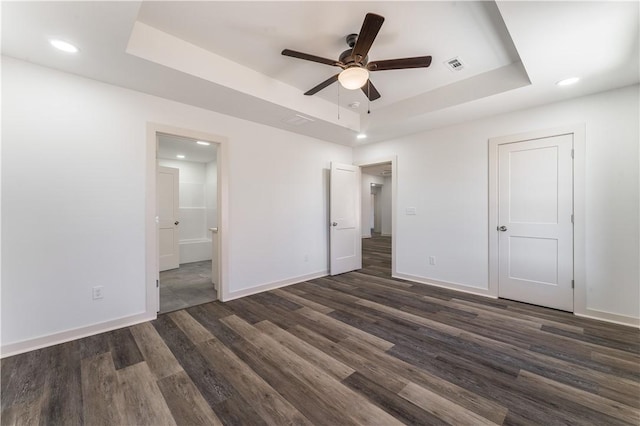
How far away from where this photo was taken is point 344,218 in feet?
16.0

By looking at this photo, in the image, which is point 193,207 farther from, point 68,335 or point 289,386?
point 289,386

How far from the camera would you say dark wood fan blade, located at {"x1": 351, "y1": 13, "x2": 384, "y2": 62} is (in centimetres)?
166

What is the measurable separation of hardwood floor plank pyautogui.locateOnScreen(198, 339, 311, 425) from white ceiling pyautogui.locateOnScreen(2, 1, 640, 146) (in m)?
2.60

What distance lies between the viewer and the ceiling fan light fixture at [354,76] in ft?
6.86

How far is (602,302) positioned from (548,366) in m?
1.58

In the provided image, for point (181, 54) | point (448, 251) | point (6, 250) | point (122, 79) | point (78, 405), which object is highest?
point (181, 54)

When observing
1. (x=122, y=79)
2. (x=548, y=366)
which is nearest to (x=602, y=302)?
(x=548, y=366)

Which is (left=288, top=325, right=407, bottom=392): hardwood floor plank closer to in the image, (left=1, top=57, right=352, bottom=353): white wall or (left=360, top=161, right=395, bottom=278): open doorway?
(left=1, top=57, right=352, bottom=353): white wall

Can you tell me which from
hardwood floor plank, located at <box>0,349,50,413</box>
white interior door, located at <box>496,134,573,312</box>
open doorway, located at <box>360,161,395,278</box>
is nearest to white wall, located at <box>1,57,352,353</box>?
hardwood floor plank, located at <box>0,349,50,413</box>

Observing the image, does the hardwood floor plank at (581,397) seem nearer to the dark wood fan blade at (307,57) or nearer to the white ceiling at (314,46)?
the white ceiling at (314,46)

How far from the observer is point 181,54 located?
240 cm

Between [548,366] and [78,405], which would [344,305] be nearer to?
[548,366]

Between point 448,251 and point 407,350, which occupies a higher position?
point 448,251

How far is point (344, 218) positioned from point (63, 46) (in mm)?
4086
